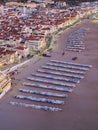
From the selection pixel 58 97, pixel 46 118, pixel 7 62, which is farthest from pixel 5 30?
pixel 46 118

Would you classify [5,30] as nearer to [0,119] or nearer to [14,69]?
[14,69]

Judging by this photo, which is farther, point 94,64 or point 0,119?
point 94,64

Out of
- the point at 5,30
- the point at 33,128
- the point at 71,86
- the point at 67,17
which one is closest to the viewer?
the point at 33,128

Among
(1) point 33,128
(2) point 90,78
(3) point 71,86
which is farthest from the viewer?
(2) point 90,78

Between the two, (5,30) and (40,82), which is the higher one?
(5,30)

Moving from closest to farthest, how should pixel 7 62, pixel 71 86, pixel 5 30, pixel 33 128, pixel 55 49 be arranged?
pixel 33 128
pixel 71 86
pixel 7 62
pixel 55 49
pixel 5 30

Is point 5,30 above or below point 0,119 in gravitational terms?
above

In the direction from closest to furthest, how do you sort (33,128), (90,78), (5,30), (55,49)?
(33,128), (90,78), (55,49), (5,30)

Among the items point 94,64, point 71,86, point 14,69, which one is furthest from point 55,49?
point 71,86

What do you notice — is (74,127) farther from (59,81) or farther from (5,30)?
(5,30)
